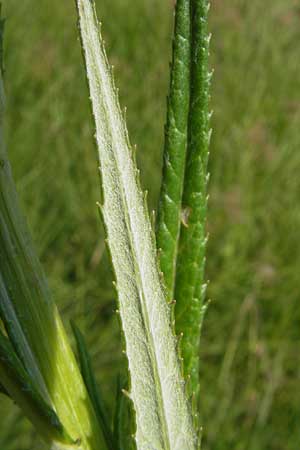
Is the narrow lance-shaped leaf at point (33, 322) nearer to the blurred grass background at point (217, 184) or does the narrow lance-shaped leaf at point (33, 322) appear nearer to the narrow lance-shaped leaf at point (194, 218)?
the narrow lance-shaped leaf at point (194, 218)

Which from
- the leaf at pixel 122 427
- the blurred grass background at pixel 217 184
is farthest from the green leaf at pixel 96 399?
the blurred grass background at pixel 217 184

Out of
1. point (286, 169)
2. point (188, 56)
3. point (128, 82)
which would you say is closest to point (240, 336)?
point (286, 169)

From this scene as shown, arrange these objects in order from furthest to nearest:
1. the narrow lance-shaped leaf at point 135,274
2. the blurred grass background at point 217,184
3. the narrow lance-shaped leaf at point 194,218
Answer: the blurred grass background at point 217,184 < the narrow lance-shaped leaf at point 194,218 < the narrow lance-shaped leaf at point 135,274

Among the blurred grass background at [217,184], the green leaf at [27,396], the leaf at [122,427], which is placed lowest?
the blurred grass background at [217,184]

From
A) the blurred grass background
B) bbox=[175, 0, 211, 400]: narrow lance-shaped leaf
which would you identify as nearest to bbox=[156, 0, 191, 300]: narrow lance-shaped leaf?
bbox=[175, 0, 211, 400]: narrow lance-shaped leaf

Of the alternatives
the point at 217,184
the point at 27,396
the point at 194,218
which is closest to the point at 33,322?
the point at 27,396

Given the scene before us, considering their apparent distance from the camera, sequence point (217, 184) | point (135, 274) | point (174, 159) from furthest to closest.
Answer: point (217, 184) < point (174, 159) < point (135, 274)

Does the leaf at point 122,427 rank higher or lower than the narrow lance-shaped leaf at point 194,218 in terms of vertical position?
lower

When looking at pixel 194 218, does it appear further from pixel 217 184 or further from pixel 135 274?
pixel 217 184
